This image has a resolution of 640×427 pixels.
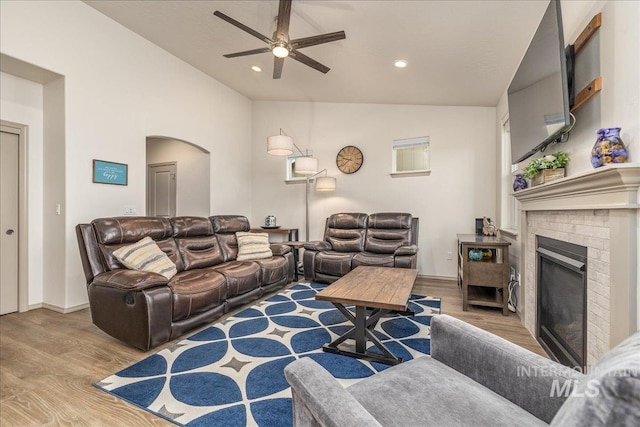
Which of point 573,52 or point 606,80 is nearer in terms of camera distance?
point 606,80

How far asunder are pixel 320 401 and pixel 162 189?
618cm

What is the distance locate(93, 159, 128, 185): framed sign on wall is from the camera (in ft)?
11.4

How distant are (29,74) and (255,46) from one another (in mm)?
2427

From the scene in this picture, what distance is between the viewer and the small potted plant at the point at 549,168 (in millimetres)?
2100

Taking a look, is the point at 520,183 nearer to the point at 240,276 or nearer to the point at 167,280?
the point at 240,276

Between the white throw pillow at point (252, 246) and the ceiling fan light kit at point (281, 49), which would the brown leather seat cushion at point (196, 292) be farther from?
the ceiling fan light kit at point (281, 49)

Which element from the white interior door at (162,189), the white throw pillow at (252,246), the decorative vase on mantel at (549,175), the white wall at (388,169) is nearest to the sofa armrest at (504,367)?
the decorative vase on mantel at (549,175)

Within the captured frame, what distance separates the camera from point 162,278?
7.97 feet

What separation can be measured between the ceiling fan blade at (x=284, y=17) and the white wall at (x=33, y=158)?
288 cm

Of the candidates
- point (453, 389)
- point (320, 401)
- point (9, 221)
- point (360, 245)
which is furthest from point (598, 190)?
point (9, 221)

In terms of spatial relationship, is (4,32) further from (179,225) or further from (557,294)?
(557,294)

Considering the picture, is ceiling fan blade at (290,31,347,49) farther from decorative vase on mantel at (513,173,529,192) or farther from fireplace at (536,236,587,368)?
fireplace at (536,236,587,368)

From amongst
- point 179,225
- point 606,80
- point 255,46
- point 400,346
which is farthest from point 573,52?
point 179,225

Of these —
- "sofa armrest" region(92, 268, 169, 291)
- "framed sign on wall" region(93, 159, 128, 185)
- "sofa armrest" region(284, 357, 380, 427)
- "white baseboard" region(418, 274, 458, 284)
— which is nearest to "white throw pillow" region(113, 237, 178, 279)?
"sofa armrest" region(92, 268, 169, 291)
